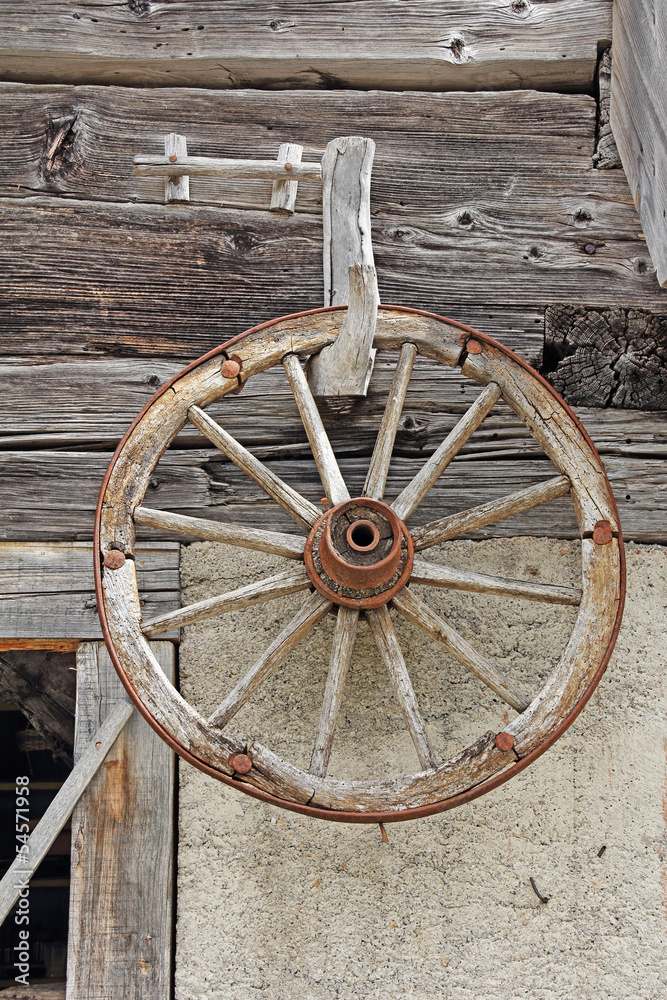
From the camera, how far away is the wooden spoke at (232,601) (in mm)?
2209

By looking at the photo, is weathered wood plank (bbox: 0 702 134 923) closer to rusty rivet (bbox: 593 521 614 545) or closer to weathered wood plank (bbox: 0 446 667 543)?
weathered wood plank (bbox: 0 446 667 543)

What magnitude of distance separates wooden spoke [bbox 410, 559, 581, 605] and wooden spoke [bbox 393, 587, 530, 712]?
0.06m

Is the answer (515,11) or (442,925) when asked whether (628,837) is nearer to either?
(442,925)

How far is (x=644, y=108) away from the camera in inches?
108

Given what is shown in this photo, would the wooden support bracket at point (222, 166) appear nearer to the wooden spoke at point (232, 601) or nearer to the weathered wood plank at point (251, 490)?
the weathered wood plank at point (251, 490)

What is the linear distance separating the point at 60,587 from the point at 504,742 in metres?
1.30

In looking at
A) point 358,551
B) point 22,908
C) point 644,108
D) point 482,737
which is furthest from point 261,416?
point 22,908

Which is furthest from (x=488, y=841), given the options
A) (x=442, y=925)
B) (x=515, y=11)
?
(x=515, y=11)

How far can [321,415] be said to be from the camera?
276 cm

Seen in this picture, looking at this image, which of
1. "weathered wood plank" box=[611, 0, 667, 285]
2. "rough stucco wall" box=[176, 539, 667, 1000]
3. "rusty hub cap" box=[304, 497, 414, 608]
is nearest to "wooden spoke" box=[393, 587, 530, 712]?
"rusty hub cap" box=[304, 497, 414, 608]

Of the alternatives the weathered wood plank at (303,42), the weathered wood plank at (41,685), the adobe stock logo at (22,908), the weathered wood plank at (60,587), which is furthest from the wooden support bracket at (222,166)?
the adobe stock logo at (22,908)

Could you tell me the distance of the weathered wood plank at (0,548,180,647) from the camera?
257 centimetres

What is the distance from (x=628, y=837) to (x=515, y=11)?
2.60 meters

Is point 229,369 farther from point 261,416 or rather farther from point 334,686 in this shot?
point 334,686
